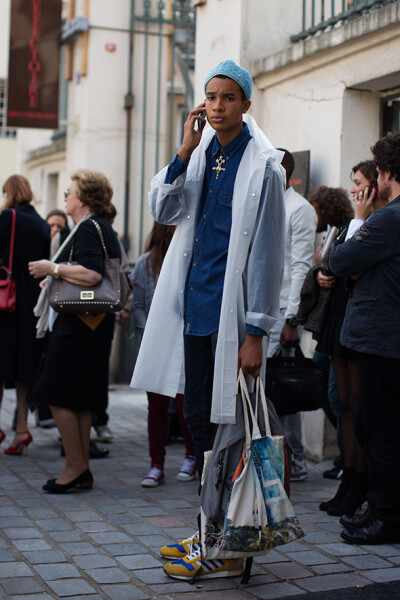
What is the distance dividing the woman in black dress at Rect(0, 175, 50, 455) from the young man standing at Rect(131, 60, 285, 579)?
115 inches

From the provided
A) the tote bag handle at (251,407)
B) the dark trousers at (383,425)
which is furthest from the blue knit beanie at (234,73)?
the dark trousers at (383,425)

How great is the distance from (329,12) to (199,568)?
197 inches

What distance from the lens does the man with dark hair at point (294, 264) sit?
5902mm

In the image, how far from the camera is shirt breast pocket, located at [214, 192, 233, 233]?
12.9 feet

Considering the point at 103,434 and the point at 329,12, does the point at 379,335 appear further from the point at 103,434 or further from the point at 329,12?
the point at 329,12

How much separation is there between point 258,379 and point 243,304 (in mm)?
325

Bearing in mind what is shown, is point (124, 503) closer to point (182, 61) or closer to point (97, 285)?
point (97, 285)

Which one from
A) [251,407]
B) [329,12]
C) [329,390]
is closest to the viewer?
[251,407]

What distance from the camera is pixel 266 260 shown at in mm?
3834

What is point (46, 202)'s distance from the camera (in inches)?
634

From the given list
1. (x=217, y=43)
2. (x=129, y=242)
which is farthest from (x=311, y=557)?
(x=129, y=242)

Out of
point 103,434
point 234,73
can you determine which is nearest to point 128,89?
point 103,434

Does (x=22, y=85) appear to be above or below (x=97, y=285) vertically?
above

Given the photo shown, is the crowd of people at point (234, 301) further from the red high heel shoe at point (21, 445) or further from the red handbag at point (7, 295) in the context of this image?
the red high heel shoe at point (21, 445)
